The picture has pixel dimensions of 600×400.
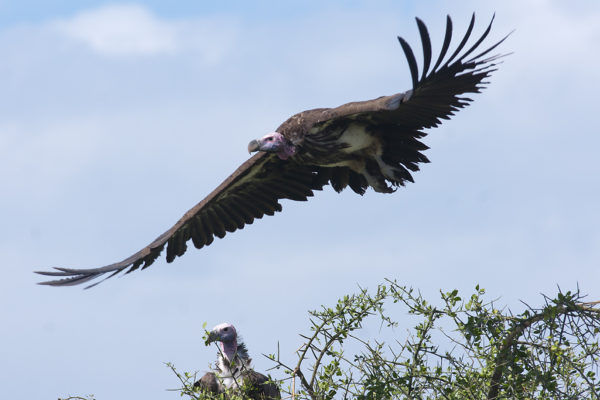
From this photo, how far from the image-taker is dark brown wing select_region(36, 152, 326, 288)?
7.96 m

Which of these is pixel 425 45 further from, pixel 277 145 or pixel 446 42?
pixel 277 145

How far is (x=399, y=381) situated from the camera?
15.6 feet

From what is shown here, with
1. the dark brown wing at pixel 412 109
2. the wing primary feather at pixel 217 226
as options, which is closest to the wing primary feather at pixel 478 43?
the dark brown wing at pixel 412 109

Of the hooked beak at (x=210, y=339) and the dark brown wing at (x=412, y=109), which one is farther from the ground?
the dark brown wing at (x=412, y=109)

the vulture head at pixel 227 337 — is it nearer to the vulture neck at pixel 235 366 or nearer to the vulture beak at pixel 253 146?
the vulture neck at pixel 235 366

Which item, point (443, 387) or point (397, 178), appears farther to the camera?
point (397, 178)

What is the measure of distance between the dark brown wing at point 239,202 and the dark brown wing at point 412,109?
39 cm

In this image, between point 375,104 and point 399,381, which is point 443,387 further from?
point 375,104

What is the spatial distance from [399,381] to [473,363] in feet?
1.24

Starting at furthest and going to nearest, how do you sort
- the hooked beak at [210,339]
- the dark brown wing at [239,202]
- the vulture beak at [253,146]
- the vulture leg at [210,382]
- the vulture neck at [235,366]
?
the dark brown wing at [239,202] → the vulture beak at [253,146] → the vulture leg at [210,382] → the vulture neck at [235,366] → the hooked beak at [210,339]

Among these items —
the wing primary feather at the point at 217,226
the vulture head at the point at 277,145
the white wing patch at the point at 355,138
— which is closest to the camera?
the white wing patch at the point at 355,138

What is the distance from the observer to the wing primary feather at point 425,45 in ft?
19.1

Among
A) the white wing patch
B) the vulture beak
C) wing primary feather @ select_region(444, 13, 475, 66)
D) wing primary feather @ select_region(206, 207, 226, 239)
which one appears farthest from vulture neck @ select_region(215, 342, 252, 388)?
wing primary feather @ select_region(444, 13, 475, 66)

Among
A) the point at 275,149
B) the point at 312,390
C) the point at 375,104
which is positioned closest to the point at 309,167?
the point at 275,149
